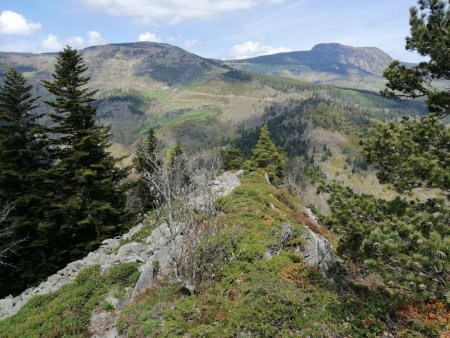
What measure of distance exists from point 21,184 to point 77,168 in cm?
475

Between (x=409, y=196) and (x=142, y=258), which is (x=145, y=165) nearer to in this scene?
(x=142, y=258)

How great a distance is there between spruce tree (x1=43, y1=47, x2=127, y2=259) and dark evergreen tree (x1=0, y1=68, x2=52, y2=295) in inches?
52.2

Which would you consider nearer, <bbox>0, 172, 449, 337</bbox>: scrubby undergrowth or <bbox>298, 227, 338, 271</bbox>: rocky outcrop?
<bbox>0, 172, 449, 337</bbox>: scrubby undergrowth

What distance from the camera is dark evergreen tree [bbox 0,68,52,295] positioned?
26.4 metres

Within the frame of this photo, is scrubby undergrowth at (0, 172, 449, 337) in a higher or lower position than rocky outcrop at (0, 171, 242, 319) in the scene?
higher

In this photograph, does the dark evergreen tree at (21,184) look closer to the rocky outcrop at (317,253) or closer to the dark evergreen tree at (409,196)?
the rocky outcrop at (317,253)

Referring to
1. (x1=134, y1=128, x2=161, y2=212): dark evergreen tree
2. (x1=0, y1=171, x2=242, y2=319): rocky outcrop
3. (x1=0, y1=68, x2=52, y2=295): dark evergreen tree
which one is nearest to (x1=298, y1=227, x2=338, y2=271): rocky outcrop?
(x1=0, y1=171, x2=242, y2=319): rocky outcrop

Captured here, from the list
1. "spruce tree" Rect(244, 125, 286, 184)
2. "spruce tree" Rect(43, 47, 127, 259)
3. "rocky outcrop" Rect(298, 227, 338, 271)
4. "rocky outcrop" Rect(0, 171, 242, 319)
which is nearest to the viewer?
"rocky outcrop" Rect(298, 227, 338, 271)

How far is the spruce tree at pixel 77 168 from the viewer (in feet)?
87.4

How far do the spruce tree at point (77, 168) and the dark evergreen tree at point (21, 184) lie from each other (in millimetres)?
1327

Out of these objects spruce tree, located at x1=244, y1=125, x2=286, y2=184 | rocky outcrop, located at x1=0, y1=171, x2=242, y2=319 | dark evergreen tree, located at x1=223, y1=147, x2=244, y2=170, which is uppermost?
rocky outcrop, located at x1=0, y1=171, x2=242, y2=319

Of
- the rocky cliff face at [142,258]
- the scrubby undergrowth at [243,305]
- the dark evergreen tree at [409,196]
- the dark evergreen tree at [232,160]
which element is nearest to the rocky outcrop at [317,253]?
the rocky cliff face at [142,258]

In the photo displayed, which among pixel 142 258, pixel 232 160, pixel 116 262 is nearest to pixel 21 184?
pixel 116 262

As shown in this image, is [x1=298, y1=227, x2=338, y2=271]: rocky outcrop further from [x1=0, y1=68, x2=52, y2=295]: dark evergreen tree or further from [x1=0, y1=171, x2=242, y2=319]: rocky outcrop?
[x1=0, y1=68, x2=52, y2=295]: dark evergreen tree
